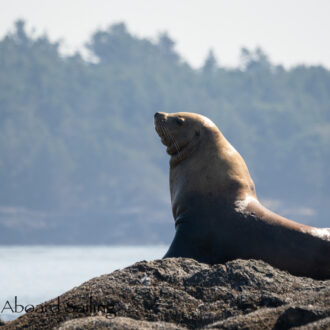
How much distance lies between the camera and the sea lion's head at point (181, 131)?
768cm

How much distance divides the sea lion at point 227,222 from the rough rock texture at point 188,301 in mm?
939

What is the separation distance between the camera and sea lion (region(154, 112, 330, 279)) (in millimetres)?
6398

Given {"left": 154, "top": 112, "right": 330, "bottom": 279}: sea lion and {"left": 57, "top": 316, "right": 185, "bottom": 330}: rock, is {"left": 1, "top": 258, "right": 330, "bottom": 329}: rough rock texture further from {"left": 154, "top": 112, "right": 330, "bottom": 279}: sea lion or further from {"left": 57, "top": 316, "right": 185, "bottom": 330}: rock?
{"left": 154, "top": 112, "right": 330, "bottom": 279}: sea lion

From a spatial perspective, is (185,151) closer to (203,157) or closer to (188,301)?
(203,157)

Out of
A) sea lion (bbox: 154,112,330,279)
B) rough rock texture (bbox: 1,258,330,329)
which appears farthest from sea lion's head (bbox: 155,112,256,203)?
rough rock texture (bbox: 1,258,330,329)

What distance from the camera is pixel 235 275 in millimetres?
5191

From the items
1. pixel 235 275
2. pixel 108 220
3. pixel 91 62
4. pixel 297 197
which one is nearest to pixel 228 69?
pixel 91 62

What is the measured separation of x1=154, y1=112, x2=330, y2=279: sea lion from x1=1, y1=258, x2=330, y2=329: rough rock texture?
3.08 ft

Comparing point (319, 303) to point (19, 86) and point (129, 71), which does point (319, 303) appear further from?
point (129, 71)

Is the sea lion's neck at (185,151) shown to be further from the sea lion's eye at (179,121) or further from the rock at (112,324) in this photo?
the rock at (112,324)

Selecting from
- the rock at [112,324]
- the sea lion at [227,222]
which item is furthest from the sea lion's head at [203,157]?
the rock at [112,324]

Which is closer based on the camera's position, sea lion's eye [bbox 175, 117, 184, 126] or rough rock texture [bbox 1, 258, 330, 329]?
rough rock texture [bbox 1, 258, 330, 329]

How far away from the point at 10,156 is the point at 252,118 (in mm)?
27511

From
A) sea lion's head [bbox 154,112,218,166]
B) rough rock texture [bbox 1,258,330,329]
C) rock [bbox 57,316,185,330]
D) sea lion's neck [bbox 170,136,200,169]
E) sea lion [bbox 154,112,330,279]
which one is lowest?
rock [bbox 57,316,185,330]
